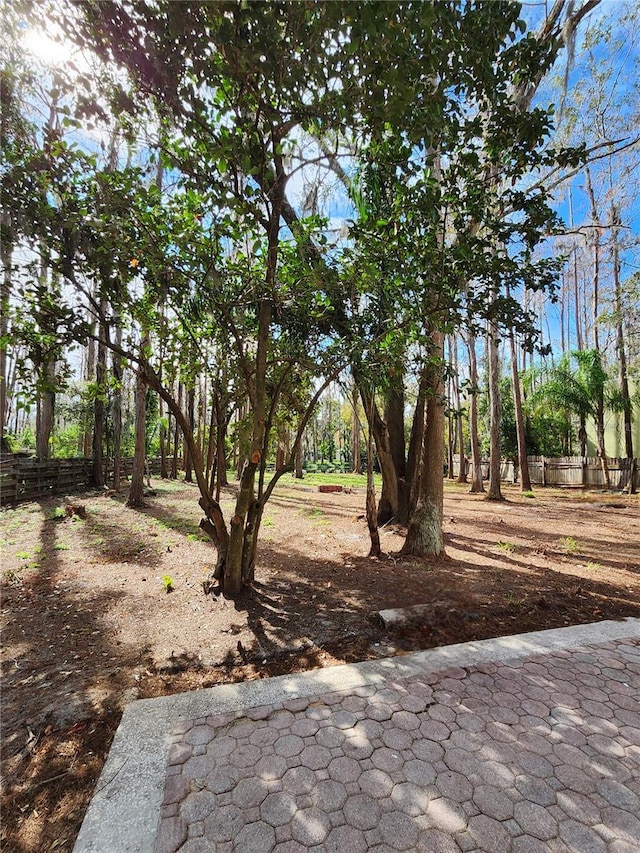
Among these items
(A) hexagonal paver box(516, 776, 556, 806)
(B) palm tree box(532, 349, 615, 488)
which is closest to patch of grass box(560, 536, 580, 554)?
(A) hexagonal paver box(516, 776, 556, 806)

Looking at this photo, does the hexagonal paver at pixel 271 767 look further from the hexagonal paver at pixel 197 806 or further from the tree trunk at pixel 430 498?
the tree trunk at pixel 430 498

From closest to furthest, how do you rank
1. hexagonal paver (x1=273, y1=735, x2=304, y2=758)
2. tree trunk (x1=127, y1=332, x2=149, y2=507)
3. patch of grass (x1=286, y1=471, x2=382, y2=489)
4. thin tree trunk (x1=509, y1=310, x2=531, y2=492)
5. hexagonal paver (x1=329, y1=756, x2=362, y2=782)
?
hexagonal paver (x1=329, y1=756, x2=362, y2=782) < hexagonal paver (x1=273, y1=735, x2=304, y2=758) < tree trunk (x1=127, y1=332, x2=149, y2=507) < thin tree trunk (x1=509, y1=310, x2=531, y2=492) < patch of grass (x1=286, y1=471, x2=382, y2=489)

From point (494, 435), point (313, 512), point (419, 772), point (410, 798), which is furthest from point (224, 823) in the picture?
point (494, 435)

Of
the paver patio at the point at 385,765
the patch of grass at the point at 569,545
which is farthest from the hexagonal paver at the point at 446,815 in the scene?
the patch of grass at the point at 569,545

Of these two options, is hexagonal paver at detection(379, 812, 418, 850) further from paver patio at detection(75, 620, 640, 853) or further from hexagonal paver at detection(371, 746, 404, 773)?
hexagonal paver at detection(371, 746, 404, 773)

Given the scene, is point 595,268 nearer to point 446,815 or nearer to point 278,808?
point 446,815

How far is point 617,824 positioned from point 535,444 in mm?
22017

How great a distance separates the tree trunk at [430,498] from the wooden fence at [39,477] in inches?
362

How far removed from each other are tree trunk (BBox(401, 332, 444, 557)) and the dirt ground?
0.31 metres

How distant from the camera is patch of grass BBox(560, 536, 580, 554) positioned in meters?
6.61

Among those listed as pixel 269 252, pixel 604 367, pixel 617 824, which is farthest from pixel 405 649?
pixel 604 367

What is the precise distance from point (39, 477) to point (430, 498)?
1024cm

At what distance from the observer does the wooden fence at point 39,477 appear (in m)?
9.50

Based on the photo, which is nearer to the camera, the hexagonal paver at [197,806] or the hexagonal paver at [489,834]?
the hexagonal paver at [489,834]
